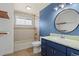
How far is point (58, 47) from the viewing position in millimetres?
1366

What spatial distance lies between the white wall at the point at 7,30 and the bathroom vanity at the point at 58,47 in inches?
21.4

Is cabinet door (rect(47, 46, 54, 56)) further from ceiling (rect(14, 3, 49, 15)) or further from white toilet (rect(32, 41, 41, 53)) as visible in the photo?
ceiling (rect(14, 3, 49, 15))

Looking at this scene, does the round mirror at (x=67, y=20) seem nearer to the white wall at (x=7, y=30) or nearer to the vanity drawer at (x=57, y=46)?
the vanity drawer at (x=57, y=46)

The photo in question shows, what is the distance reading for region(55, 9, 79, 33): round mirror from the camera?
4.45 ft

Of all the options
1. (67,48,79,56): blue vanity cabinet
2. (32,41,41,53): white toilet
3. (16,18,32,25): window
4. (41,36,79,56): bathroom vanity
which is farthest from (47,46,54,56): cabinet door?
(16,18,32,25): window

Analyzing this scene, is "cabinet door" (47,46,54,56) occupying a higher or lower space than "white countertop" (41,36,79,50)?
lower

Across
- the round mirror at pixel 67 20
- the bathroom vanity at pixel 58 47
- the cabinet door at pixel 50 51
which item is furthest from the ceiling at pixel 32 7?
the cabinet door at pixel 50 51

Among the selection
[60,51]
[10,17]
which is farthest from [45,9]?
[60,51]

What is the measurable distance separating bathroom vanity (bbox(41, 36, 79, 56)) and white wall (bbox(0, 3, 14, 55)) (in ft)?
1.78

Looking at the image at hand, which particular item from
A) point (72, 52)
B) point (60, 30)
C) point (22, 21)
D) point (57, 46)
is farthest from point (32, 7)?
point (72, 52)

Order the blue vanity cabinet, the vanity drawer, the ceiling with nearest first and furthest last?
the blue vanity cabinet → the vanity drawer → the ceiling

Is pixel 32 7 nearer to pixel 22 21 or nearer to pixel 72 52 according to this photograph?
pixel 22 21

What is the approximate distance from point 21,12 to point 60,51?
859 mm

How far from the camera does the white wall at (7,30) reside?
4.83 feet
